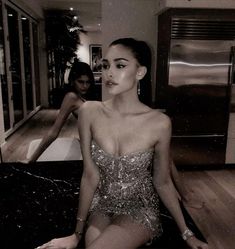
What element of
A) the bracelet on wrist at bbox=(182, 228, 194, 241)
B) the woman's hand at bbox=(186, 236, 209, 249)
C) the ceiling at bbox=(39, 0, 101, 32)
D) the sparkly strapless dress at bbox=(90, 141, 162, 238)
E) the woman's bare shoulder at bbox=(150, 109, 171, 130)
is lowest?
the woman's hand at bbox=(186, 236, 209, 249)

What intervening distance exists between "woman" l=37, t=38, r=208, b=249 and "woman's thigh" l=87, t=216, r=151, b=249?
0.02 meters

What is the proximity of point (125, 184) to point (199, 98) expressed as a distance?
2870 mm

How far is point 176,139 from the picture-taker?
3.91m

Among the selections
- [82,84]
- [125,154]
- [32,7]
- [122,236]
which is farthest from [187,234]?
[32,7]

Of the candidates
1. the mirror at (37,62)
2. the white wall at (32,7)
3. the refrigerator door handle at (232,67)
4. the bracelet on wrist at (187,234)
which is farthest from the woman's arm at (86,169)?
the white wall at (32,7)

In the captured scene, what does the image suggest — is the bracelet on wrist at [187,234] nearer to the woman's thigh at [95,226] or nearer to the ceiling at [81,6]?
the woman's thigh at [95,226]

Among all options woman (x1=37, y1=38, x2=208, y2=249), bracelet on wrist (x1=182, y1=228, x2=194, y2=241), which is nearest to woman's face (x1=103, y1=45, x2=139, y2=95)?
woman (x1=37, y1=38, x2=208, y2=249)

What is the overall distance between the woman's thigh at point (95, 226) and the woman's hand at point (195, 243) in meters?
0.31

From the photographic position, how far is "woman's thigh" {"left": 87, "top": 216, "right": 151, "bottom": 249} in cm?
102

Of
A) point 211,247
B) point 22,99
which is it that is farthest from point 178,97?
point 22,99

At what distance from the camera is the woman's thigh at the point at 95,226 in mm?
1104

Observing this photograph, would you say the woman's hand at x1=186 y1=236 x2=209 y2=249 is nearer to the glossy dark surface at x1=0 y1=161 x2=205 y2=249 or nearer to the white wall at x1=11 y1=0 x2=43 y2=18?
the glossy dark surface at x1=0 y1=161 x2=205 y2=249

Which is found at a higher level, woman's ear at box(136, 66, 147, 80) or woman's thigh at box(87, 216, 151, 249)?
woman's ear at box(136, 66, 147, 80)

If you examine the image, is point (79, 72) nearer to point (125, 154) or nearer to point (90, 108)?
point (90, 108)
